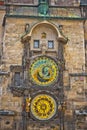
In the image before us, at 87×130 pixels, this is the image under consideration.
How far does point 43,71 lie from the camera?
53.1 ft

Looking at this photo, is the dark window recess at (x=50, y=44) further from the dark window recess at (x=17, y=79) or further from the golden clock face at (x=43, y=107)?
the golden clock face at (x=43, y=107)

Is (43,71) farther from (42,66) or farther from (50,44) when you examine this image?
(50,44)

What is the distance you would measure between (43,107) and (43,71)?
5.79 feet

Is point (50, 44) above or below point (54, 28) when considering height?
below

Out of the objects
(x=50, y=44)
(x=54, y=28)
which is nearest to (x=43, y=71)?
(x=50, y=44)

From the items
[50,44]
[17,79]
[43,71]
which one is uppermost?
[50,44]

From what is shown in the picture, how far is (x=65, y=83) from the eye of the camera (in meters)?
16.1

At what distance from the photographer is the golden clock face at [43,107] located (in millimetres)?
15469

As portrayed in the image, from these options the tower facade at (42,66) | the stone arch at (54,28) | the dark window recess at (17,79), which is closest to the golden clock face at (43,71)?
the tower facade at (42,66)

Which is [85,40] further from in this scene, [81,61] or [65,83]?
[65,83]

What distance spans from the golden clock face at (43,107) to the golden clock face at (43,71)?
70 centimetres

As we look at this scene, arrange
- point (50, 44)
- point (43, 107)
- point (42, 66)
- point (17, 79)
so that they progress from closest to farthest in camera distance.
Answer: point (43, 107)
point (17, 79)
point (42, 66)
point (50, 44)

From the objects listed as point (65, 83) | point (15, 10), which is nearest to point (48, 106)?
point (65, 83)

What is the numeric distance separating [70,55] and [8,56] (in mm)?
3064
